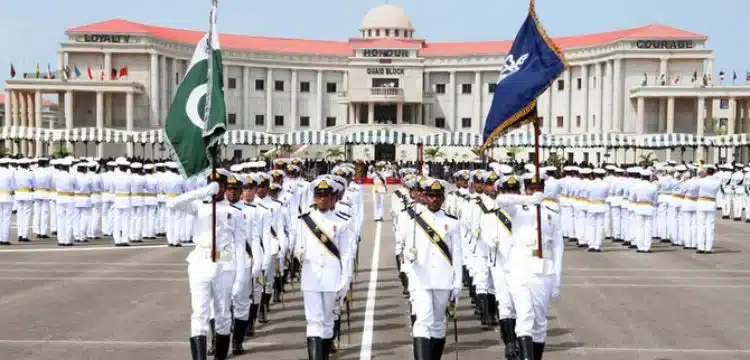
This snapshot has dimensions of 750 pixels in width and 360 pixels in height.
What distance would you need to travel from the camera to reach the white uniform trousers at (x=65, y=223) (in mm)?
22984

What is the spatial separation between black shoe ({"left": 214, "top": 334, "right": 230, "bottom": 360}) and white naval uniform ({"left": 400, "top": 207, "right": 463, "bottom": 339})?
1.95 m

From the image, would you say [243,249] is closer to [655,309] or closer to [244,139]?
[655,309]

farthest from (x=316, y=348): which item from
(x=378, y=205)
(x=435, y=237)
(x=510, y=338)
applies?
(x=378, y=205)

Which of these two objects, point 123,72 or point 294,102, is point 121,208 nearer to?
point 123,72

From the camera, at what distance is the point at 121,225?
924 inches

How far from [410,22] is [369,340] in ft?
342

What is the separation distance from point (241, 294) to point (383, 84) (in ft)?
299

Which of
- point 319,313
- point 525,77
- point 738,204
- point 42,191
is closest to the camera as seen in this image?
point 319,313

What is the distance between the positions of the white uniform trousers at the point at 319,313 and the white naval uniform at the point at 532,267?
171 cm

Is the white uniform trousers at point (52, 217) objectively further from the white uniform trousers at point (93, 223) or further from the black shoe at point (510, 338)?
the black shoe at point (510, 338)

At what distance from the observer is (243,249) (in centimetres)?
1023

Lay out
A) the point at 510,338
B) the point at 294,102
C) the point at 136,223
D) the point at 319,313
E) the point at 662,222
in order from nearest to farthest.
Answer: the point at 319,313 → the point at 510,338 → the point at 136,223 → the point at 662,222 → the point at 294,102

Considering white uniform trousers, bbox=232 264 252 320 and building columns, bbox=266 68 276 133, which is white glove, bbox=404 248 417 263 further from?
building columns, bbox=266 68 276 133

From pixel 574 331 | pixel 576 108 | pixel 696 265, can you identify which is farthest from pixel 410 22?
pixel 574 331
